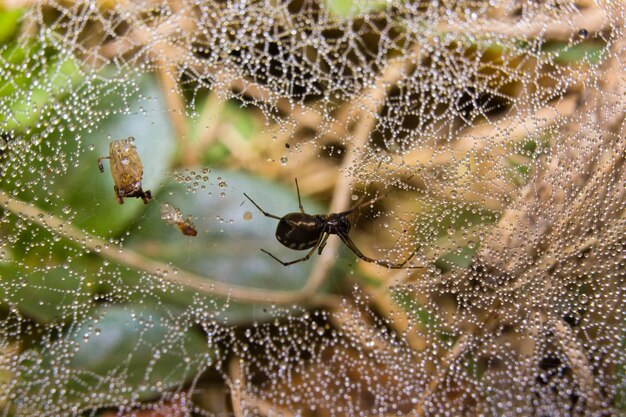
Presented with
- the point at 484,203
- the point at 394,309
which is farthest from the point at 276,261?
the point at 484,203

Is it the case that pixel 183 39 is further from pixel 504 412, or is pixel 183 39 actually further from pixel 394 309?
pixel 504 412

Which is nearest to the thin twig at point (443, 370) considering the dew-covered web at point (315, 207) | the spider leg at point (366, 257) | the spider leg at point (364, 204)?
the dew-covered web at point (315, 207)

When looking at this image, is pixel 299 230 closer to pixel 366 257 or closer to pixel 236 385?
pixel 366 257

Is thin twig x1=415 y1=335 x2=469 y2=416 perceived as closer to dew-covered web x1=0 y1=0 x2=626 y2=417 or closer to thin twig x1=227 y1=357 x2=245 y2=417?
dew-covered web x1=0 y1=0 x2=626 y2=417

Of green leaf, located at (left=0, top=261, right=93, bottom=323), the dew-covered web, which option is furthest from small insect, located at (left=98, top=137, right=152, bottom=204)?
green leaf, located at (left=0, top=261, right=93, bottom=323)

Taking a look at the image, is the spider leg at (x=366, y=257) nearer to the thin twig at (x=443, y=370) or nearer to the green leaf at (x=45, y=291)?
the thin twig at (x=443, y=370)
